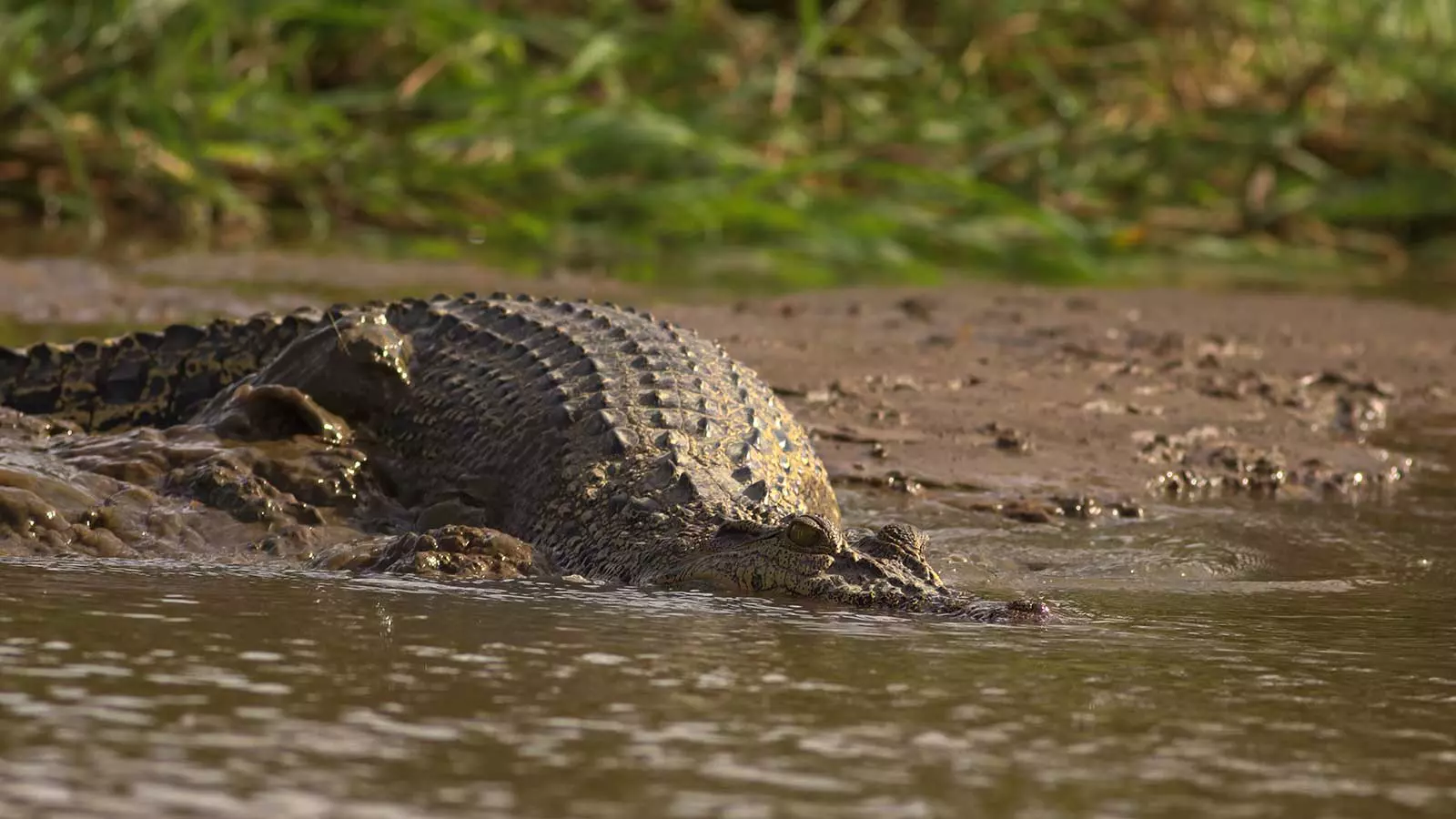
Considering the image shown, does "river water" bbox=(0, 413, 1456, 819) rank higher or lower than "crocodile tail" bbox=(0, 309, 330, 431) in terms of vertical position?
lower

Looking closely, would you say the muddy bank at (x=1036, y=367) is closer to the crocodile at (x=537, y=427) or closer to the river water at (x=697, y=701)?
the crocodile at (x=537, y=427)

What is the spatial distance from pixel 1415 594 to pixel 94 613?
2.46 meters

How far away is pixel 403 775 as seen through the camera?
8.77ft

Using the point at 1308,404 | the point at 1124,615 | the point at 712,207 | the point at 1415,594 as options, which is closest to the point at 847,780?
the point at 1124,615

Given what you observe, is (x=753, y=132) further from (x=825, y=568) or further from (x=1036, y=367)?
(x=825, y=568)

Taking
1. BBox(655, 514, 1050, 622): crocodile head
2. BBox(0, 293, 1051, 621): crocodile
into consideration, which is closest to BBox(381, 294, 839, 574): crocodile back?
BBox(0, 293, 1051, 621): crocodile

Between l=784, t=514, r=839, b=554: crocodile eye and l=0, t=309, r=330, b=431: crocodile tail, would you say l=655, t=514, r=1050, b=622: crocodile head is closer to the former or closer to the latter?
l=784, t=514, r=839, b=554: crocodile eye

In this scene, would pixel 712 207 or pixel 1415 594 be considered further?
pixel 712 207

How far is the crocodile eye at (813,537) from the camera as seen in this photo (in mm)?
4012

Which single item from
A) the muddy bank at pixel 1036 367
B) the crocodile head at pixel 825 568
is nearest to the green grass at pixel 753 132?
the muddy bank at pixel 1036 367

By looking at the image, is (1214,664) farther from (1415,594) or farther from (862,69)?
(862,69)

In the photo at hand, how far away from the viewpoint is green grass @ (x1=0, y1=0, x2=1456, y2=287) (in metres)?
9.62

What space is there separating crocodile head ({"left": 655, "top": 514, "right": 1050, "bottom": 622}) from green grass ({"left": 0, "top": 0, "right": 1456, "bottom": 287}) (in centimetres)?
519

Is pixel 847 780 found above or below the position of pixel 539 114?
below
